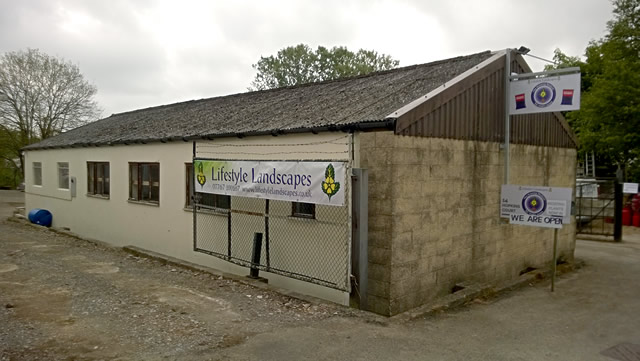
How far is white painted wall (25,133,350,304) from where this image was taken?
329 inches

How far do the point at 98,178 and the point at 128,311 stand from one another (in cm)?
1023

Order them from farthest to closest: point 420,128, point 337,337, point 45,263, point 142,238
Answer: point 142,238, point 45,263, point 420,128, point 337,337

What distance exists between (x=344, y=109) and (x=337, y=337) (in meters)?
4.29

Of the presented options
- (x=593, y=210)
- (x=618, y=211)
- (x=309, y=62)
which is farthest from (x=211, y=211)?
(x=309, y=62)

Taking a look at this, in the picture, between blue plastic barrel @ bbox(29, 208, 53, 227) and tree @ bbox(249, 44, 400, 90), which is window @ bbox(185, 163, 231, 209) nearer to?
blue plastic barrel @ bbox(29, 208, 53, 227)

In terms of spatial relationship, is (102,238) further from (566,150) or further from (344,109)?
(566,150)

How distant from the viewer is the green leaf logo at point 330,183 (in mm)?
6754

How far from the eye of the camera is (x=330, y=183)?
268 inches

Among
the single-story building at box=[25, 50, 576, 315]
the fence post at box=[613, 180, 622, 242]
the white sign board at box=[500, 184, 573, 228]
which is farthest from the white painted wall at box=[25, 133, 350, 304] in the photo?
the fence post at box=[613, 180, 622, 242]

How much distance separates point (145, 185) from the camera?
43.1ft

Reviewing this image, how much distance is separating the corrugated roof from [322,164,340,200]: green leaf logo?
2.80ft

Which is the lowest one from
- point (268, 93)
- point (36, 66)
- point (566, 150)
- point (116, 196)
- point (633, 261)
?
point (633, 261)

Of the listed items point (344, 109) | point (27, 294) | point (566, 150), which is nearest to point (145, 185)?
point (27, 294)

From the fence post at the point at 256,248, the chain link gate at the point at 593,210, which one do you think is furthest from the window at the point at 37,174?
the chain link gate at the point at 593,210
